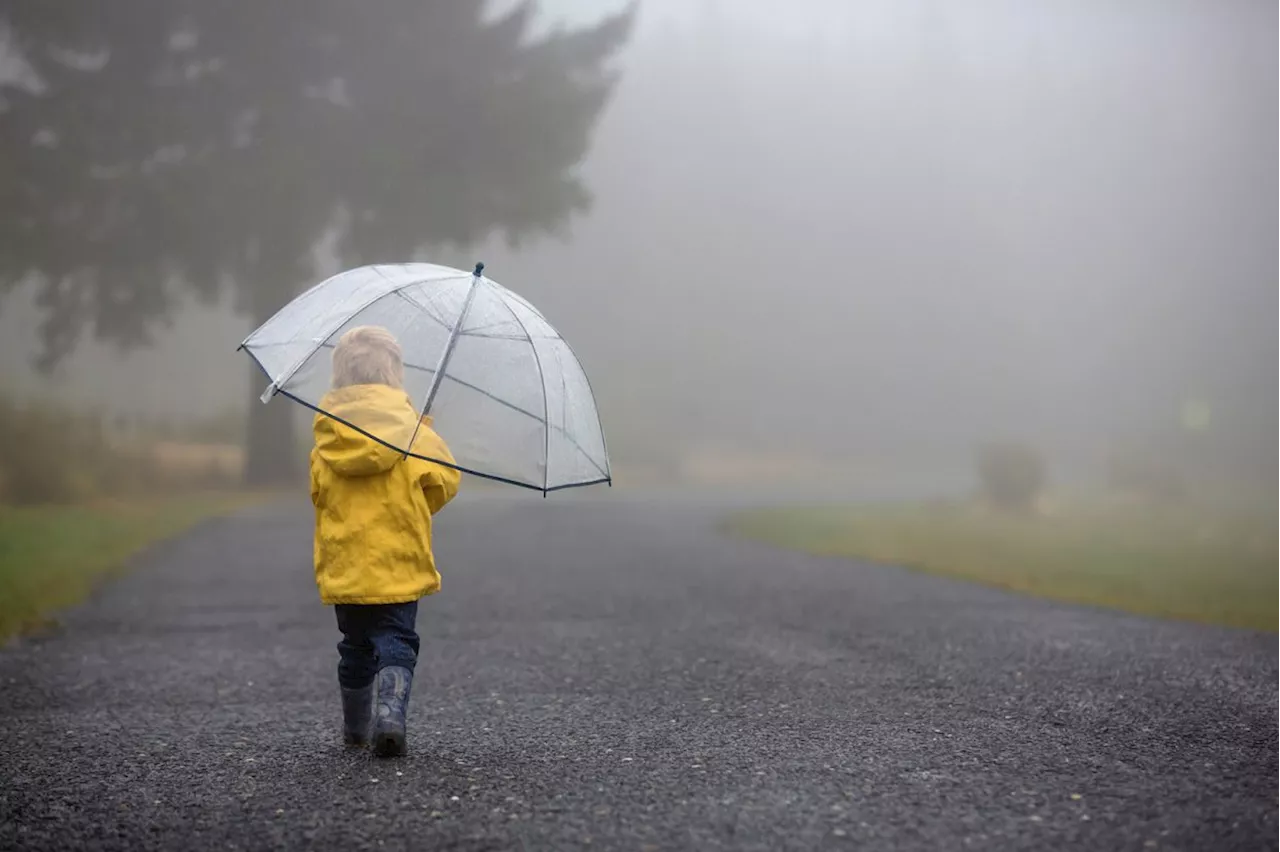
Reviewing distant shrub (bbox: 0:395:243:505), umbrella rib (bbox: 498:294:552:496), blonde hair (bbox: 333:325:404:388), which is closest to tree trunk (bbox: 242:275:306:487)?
distant shrub (bbox: 0:395:243:505)

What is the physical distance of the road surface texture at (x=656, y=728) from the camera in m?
3.37

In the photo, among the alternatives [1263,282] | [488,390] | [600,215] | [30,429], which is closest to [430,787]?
[488,390]

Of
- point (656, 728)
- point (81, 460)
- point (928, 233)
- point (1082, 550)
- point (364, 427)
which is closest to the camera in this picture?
point (364, 427)

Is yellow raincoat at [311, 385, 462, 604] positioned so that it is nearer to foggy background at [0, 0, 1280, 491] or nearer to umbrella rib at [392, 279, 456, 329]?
umbrella rib at [392, 279, 456, 329]

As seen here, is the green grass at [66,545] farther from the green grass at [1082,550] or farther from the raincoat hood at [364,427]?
the green grass at [1082,550]

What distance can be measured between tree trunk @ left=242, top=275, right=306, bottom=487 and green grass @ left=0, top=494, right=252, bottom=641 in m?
3.32

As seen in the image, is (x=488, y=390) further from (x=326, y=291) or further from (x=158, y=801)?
(x=158, y=801)

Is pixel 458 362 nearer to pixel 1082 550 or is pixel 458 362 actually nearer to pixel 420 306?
pixel 420 306

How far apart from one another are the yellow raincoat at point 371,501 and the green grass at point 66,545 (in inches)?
163

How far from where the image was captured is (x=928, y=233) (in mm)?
65188

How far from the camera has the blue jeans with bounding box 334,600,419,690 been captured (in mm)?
4168

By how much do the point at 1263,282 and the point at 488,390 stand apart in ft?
194

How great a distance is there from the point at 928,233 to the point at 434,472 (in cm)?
6438

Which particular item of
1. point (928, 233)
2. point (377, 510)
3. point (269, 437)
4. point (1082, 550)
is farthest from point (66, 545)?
point (928, 233)
